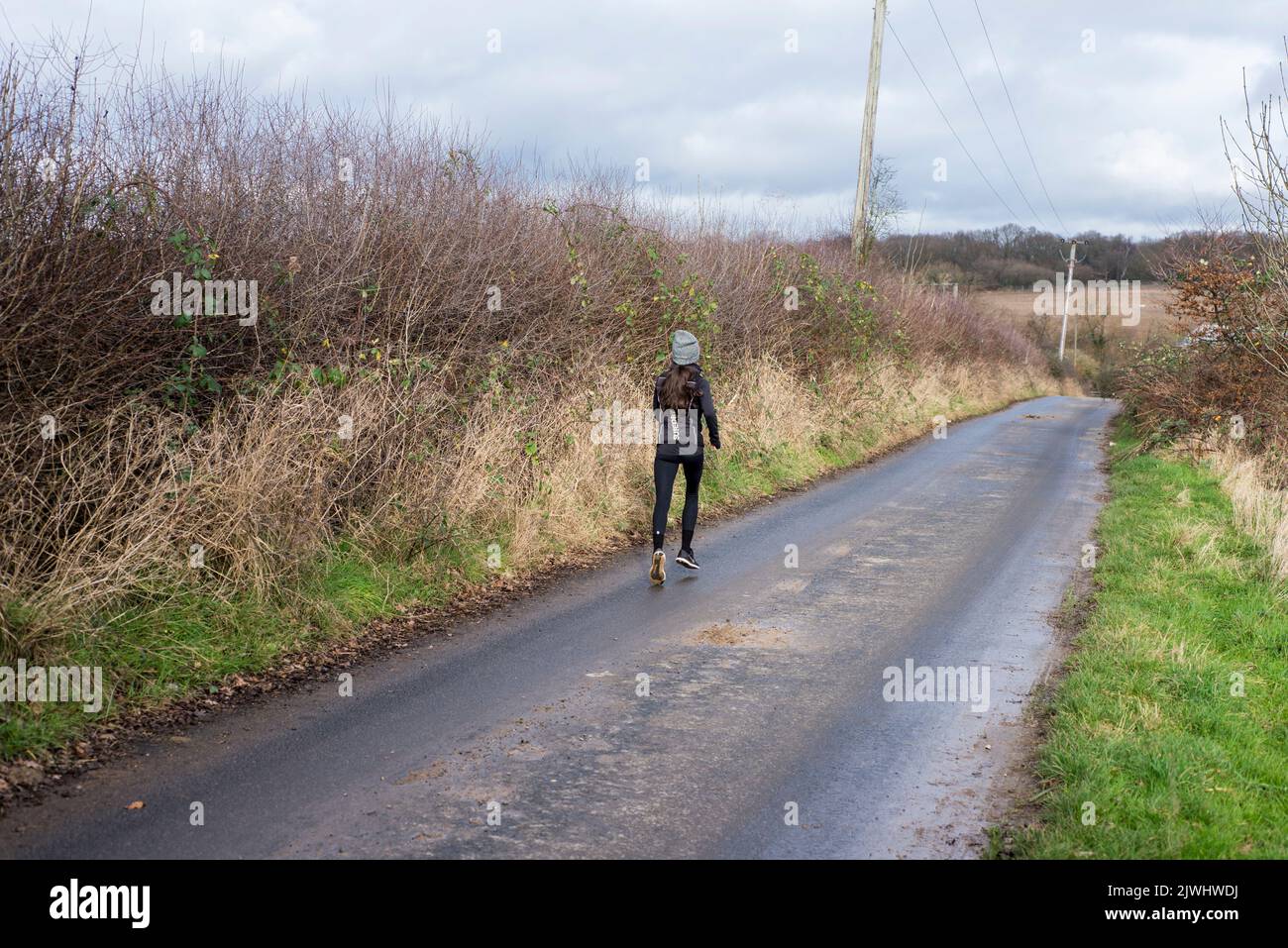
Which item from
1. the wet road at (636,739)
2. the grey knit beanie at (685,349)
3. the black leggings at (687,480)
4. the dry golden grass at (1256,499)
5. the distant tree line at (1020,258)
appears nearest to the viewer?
the wet road at (636,739)

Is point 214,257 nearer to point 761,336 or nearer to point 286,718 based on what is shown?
point 286,718

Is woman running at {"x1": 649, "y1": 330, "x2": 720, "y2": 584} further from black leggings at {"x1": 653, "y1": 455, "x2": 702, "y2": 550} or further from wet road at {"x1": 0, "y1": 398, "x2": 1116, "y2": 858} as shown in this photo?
→ wet road at {"x1": 0, "y1": 398, "x2": 1116, "y2": 858}

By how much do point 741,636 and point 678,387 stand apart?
289 centimetres

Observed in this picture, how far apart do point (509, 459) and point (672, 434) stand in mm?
1577

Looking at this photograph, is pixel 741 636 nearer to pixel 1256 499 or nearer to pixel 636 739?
pixel 636 739

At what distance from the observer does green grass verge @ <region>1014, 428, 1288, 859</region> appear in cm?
448

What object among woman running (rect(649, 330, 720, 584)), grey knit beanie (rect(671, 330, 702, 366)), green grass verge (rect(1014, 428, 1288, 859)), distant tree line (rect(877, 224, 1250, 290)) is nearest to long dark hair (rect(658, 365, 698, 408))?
woman running (rect(649, 330, 720, 584))

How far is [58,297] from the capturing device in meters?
6.22

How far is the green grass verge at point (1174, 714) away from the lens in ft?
14.7

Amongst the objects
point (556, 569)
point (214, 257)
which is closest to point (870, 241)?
point (556, 569)

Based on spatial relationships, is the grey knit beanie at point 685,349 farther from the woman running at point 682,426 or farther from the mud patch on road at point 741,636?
the mud patch on road at point 741,636

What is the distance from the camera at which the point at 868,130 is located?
79.5ft

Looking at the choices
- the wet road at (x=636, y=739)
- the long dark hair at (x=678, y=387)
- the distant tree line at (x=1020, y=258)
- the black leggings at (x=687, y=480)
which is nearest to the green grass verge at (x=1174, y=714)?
the wet road at (x=636, y=739)

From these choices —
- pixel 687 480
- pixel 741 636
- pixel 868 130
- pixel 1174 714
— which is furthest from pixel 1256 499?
pixel 868 130
